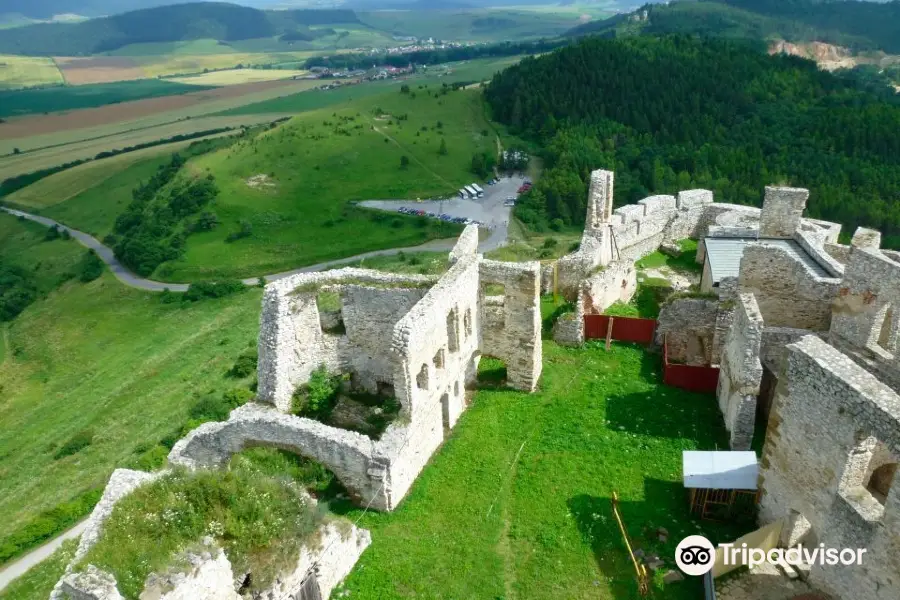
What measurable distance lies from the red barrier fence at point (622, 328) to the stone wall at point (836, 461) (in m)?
9.45

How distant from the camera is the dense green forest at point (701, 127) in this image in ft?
179

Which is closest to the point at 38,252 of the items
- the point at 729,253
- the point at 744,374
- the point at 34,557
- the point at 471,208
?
the point at 471,208

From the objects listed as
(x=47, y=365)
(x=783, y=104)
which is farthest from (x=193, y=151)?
(x=783, y=104)

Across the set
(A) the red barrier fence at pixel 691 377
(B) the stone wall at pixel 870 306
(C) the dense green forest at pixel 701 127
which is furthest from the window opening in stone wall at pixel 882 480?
(C) the dense green forest at pixel 701 127

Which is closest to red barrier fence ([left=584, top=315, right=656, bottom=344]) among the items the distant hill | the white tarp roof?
the white tarp roof

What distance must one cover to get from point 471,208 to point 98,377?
42.6 m

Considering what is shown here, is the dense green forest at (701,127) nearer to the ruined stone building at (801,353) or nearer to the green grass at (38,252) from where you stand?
the ruined stone building at (801,353)

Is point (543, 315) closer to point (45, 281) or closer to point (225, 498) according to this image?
point (225, 498)

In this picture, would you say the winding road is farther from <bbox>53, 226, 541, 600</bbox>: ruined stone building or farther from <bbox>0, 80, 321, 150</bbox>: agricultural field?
<bbox>0, 80, 321, 150</bbox>: agricultural field

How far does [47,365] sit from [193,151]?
57.6m

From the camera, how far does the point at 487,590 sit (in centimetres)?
1438

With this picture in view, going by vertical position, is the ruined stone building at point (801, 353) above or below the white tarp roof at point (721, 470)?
above

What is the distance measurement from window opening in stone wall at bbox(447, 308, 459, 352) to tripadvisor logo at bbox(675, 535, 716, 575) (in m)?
8.72

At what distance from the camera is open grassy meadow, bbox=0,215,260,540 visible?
27.8 metres
